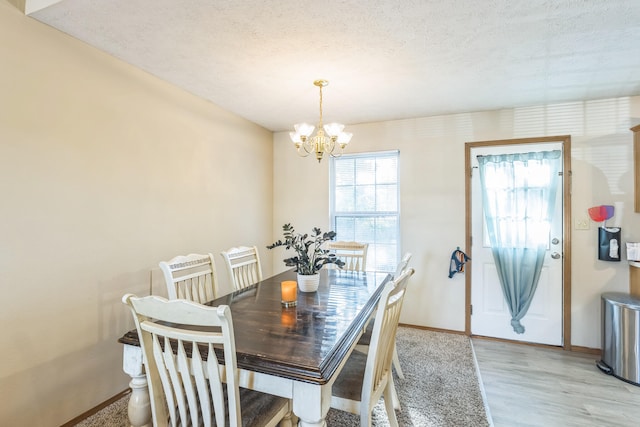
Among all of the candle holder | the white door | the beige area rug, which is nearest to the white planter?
the candle holder

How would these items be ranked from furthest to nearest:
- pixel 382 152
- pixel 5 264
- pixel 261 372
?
1. pixel 382 152
2. pixel 5 264
3. pixel 261 372

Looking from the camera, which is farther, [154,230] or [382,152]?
[382,152]

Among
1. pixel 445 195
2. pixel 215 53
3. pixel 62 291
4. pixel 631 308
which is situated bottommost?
pixel 631 308

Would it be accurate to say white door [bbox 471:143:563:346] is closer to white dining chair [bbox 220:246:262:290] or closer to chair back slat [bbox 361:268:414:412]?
chair back slat [bbox 361:268:414:412]

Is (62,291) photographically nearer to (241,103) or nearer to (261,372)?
(261,372)

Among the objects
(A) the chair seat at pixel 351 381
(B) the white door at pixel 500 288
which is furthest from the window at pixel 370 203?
(A) the chair seat at pixel 351 381

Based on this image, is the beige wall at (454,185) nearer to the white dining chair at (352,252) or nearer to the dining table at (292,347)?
the white dining chair at (352,252)

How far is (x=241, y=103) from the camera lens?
312cm

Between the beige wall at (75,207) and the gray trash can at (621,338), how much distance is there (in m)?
3.78

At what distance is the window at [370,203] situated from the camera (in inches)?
147

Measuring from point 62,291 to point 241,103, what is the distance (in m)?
2.19

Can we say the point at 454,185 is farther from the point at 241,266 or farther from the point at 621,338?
the point at 241,266

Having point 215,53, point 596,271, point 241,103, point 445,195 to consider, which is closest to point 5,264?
point 215,53

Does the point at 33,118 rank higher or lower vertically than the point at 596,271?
higher
